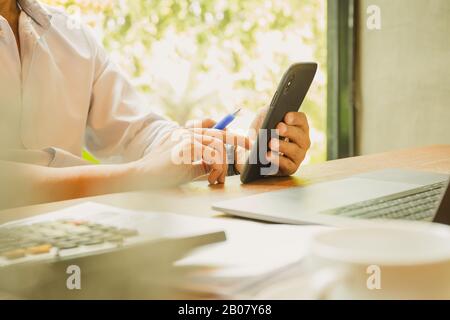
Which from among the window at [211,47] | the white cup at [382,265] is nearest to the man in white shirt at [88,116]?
the white cup at [382,265]

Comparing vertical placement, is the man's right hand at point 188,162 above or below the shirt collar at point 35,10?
below

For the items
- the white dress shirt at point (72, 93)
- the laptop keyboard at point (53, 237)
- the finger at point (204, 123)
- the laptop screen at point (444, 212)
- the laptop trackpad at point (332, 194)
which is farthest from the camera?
the white dress shirt at point (72, 93)

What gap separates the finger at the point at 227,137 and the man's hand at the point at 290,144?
5 centimetres

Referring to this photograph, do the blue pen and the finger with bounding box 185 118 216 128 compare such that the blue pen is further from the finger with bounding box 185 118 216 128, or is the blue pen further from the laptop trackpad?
the laptop trackpad

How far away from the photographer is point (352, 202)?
881mm

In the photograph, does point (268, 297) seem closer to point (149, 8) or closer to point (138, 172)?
point (138, 172)

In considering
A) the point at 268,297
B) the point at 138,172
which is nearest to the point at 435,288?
the point at 268,297

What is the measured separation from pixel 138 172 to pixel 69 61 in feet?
2.10

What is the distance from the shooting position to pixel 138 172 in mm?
1072

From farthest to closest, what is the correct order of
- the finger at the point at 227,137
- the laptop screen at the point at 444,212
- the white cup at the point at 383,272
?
the finger at the point at 227,137 → the laptop screen at the point at 444,212 → the white cup at the point at 383,272

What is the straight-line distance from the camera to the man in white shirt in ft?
3.67

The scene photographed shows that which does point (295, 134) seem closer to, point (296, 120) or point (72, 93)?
point (296, 120)

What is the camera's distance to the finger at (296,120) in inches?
46.1

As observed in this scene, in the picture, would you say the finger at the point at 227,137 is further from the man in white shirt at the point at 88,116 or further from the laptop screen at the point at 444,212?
the laptop screen at the point at 444,212
